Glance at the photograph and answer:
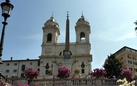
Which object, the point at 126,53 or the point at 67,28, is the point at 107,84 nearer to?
the point at 67,28

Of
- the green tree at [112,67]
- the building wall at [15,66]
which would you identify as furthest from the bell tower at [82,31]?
the green tree at [112,67]

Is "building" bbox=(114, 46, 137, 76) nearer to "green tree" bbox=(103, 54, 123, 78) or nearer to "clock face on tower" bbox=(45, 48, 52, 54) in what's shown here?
"clock face on tower" bbox=(45, 48, 52, 54)

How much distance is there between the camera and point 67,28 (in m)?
81.2

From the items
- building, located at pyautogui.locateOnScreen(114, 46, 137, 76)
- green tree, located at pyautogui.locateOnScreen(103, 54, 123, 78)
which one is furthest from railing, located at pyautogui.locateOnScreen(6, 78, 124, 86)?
building, located at pyautogui.locateOnScreen(114, 46, 137, 76)

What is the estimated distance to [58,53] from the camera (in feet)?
276

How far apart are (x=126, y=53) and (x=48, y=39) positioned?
31.8 meters

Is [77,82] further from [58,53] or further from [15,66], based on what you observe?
[15,66]

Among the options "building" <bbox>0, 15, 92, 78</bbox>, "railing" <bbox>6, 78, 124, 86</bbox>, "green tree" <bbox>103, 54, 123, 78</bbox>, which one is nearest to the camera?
"railing" <bbox>6, 78, 124, 86</bbox>

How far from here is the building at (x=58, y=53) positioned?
78.5 m

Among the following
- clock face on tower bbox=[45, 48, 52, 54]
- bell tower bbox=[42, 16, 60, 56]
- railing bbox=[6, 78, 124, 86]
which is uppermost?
bell tower bbox=[42, 16, 60, 56]

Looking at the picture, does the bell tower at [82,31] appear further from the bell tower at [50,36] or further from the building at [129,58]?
the building at [129,58]

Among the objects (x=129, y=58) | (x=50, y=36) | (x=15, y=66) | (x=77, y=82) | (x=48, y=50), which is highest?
(x=50, y=36)

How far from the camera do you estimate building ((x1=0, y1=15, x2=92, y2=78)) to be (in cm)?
7850

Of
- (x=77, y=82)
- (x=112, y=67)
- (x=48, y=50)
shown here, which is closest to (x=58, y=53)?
(x=48, y=50)
